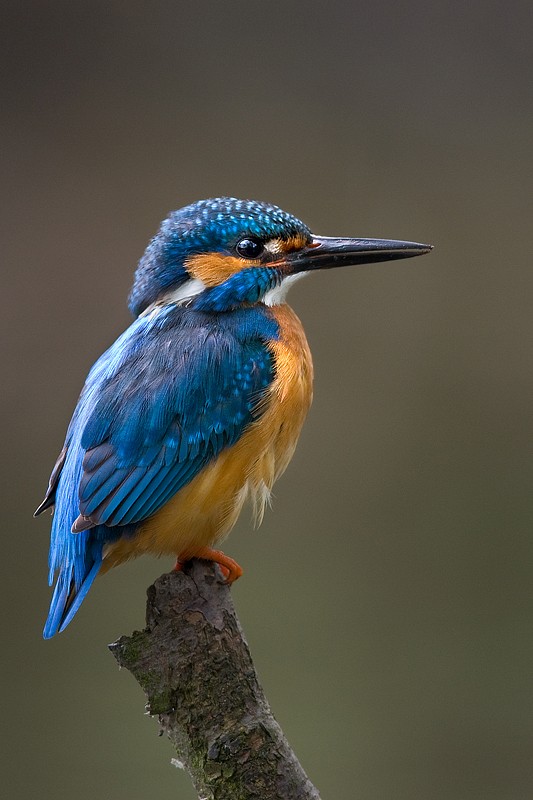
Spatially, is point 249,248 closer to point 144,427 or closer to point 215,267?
point 215,267

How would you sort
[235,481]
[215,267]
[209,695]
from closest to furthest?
[209,695], [235,481], [215,267]

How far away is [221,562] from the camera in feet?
7.28

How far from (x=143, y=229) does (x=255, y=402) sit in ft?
8.59

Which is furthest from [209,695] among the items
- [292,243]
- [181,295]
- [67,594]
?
[292,243]

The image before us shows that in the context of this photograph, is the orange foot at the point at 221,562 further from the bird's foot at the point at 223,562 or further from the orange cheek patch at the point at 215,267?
the orange cheek patch at the point at 215,267

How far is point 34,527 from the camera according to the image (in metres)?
4.42

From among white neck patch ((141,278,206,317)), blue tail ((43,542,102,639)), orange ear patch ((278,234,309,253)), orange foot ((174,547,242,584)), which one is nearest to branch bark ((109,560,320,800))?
blue tail ((43,542,102,639))

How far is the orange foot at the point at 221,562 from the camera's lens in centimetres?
219

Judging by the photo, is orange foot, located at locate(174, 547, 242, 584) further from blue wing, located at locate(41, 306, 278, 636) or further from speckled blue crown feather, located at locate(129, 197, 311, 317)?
speckled blue crown feather, located at locate(129, 197, 311, 317)

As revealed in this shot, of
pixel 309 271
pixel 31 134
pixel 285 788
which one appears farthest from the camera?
pixel 31 134

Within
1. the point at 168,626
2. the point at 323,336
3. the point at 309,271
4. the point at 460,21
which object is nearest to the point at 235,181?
the point at 323,336

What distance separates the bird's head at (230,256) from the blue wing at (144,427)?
0.10 metres

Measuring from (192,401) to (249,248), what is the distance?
1.22ft

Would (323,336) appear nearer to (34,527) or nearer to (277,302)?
(34,527)
